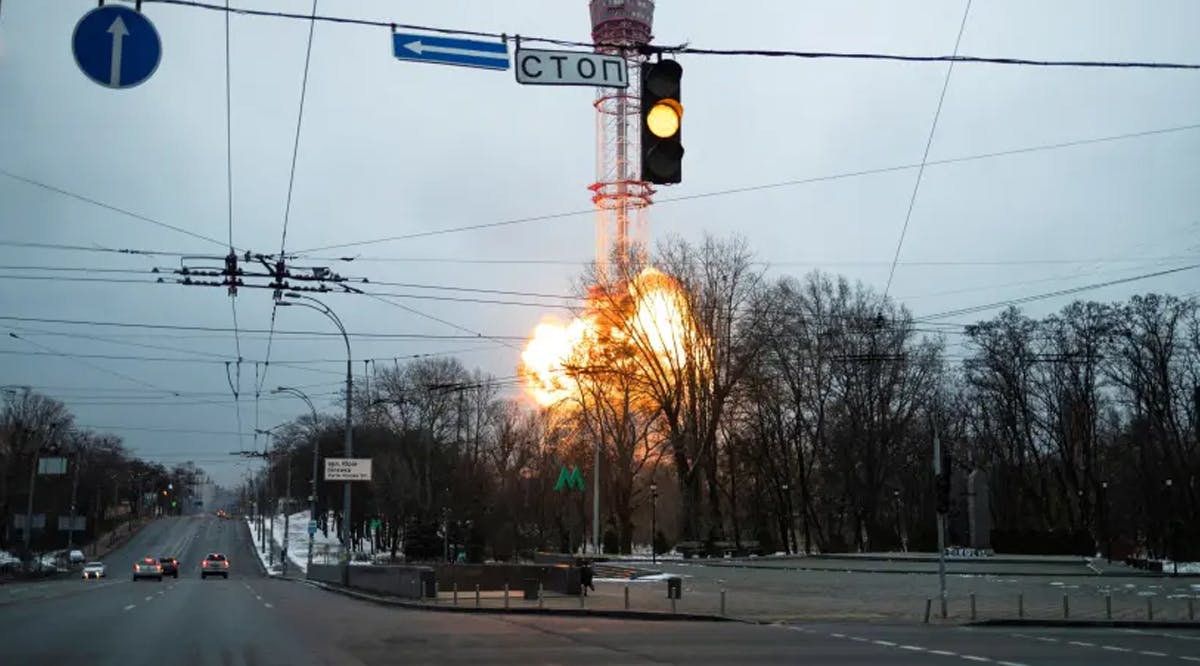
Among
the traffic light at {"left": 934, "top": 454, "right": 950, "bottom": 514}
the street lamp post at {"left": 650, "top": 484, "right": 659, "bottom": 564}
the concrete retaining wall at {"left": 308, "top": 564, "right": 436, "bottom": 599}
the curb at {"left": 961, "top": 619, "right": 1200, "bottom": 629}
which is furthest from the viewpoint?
the street lamp post at {"left": 650, "top": 484, "right": 659, "bottom": 564}

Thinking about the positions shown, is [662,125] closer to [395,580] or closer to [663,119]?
[663,119]

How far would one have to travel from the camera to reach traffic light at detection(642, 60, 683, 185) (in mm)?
9891

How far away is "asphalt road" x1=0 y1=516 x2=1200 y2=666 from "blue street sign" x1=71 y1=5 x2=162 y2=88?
29.2 ft

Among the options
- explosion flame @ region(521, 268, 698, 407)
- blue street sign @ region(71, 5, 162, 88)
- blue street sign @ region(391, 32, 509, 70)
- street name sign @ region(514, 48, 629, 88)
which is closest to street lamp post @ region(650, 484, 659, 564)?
explosion flame @ region(521, 268, 698, 407)

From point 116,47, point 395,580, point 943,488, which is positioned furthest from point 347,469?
point 116,47

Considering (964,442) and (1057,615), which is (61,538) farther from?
(1057,615)

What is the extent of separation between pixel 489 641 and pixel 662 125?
483 inches

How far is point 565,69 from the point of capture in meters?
10.2

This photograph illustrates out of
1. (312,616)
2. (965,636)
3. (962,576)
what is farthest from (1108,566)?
(312,616)

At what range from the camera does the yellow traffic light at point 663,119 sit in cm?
995

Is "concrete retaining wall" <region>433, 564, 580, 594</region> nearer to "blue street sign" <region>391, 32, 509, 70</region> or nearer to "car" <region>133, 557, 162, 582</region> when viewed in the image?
"blue street sign" <region>391, 32, 509, 70</region>

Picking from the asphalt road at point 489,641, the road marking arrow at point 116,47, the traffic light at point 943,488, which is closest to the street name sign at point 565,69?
the road marking arrow at point 116,47

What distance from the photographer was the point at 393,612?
29.6m

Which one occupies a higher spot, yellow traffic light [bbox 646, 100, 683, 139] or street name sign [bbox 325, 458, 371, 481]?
yellow traffic light [bbox 646, 100, 683, 139]
